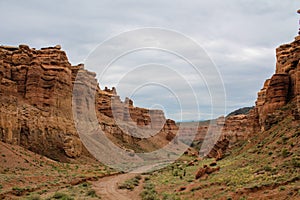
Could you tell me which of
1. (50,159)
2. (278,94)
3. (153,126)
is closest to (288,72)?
(278,94)

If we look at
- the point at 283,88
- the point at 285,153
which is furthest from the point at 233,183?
the point at 283,88

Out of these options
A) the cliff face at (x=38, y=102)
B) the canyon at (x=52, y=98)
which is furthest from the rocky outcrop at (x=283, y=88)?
the cliff face at (x=38, y=102)

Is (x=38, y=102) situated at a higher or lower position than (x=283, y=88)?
higher

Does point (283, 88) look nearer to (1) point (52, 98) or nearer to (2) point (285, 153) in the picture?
(2) point (285, 153)

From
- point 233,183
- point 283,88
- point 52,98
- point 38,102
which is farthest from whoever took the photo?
point 52,98

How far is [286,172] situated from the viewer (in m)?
19.3

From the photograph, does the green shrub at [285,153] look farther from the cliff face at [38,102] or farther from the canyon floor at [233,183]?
the cliff face at [38,102]

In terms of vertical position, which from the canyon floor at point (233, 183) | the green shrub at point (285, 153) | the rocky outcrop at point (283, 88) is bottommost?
the canyon floor at point (233, 183)

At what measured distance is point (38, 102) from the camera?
5506cm

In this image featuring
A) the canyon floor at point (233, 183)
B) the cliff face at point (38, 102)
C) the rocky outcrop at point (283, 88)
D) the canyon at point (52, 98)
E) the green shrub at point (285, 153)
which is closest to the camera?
the canyon floor at point (233, 183)

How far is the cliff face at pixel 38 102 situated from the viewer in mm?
49156

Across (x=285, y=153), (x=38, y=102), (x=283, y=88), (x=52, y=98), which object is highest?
(x=52, y=98)

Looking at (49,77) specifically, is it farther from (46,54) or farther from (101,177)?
(101,177)

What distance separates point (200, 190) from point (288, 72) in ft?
72.8
